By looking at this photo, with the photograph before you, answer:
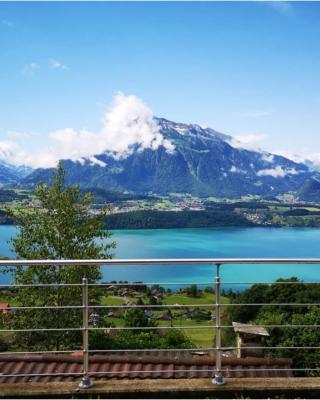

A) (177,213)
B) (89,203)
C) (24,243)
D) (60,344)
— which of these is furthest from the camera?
(177,213)

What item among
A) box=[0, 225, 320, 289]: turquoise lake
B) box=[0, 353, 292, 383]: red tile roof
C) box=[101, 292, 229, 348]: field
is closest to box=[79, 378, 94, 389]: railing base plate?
box=[0, 353, 292, 383]: red tile roof

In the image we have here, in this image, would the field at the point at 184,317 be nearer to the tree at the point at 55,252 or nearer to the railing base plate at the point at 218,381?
the tree at the point at 55,252

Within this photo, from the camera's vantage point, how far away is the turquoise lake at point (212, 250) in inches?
2805

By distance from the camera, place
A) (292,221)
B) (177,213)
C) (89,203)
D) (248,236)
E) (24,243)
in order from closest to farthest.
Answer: (24,243), (89,203), (248,236), (292,221), (177,213)

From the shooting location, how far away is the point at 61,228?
14.1 meters

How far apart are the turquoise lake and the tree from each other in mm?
39290

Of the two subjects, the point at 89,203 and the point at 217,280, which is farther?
the point at 89,203

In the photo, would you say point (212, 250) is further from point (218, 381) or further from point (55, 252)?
point (218, 381)

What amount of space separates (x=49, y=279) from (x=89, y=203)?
10.5ft

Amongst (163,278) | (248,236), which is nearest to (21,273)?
(163,278)

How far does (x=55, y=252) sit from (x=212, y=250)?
8158 centimetres

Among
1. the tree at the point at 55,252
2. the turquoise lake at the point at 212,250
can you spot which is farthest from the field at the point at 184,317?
the tree at the point at 55,252

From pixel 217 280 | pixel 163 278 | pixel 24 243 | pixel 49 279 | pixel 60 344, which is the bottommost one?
pixel 163 278

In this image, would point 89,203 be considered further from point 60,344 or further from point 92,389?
point 92,389
